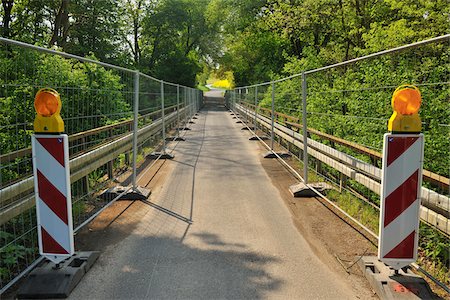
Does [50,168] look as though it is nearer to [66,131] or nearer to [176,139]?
[66,131]

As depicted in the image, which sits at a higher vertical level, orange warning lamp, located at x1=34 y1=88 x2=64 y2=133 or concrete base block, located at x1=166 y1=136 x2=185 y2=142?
orange warning lamp, located at x1=34 y1=88 x2=64 y2=133

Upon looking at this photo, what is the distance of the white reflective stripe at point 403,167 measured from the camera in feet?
9.78

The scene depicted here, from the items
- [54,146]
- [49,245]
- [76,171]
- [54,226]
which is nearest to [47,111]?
[54,146]

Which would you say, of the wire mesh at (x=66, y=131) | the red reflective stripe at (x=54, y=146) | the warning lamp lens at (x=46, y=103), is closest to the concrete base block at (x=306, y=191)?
the wire mesh at (x=66, y=131)

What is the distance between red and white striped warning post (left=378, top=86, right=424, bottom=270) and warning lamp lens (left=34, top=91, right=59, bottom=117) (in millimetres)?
2660

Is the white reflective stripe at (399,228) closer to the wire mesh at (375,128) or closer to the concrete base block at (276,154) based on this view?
the wire mesh at (375,128)

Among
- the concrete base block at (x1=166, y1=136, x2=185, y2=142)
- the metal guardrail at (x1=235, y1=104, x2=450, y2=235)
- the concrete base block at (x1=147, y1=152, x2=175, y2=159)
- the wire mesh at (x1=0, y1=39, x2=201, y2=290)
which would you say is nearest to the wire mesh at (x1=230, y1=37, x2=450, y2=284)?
the metal guardrail at (x1=235, y1=104, x2=450, y2=235)

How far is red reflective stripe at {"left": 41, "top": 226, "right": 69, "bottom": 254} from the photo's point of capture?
3.21 metres

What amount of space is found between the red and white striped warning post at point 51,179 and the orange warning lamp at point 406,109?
266 cm

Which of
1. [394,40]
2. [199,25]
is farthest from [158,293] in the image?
[199,25]

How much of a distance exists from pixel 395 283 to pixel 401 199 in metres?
0.67

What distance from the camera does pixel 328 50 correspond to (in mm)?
21172

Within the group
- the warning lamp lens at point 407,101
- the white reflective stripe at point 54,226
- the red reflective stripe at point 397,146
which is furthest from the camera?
the white reflective stripe at point 54,226

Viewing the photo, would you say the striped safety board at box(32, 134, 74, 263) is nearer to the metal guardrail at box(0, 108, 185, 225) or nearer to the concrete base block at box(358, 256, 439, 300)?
the metal guardrail at box(0, 108, 185, 225)
